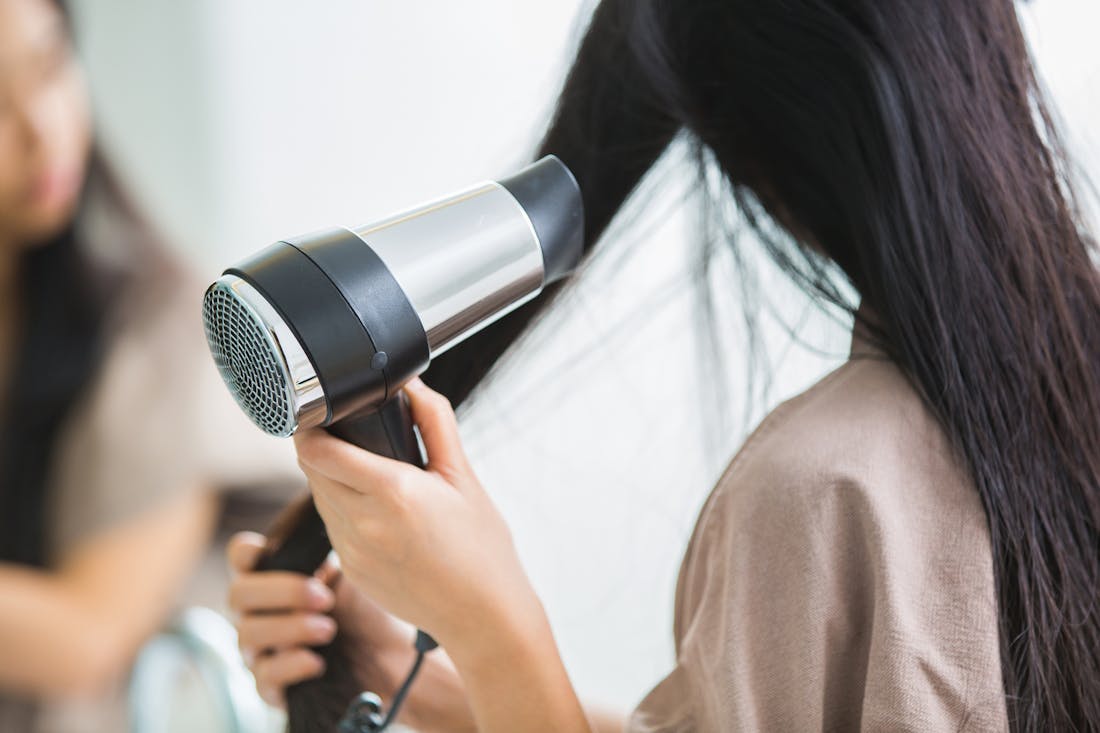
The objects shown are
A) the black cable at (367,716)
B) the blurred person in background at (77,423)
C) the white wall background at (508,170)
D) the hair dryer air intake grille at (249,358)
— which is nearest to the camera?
the hair dryer air intake grille at (249,358)

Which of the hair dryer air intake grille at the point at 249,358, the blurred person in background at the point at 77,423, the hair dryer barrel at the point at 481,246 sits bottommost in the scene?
the blurred person in background at the point at 77,423

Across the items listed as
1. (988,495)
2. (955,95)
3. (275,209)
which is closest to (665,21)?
(955,95)

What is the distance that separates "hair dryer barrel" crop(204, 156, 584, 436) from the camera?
0.43 metres

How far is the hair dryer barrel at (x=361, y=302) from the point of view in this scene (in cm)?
43

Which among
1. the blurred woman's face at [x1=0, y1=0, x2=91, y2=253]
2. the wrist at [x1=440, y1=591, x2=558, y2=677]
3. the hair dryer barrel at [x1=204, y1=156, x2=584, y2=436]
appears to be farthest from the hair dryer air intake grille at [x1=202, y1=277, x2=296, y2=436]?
the blurred woman's face at [x1=0, y1=0, x2=91, y2=253]

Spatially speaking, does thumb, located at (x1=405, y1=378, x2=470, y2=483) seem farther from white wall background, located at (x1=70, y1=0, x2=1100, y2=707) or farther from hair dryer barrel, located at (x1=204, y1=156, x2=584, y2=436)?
white wall background, located at (x1=70, y1=0, x2=1100, y2=707)

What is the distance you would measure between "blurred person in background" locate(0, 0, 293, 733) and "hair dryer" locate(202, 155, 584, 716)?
0.89 metres

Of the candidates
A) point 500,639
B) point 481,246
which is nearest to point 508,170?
point 481,246

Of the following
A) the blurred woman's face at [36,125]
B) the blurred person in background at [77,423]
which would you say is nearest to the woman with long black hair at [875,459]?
the blurred person in background at [77,423]

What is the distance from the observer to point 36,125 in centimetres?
130

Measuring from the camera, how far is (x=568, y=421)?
108 centimetres

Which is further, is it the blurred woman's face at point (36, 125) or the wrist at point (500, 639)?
the blurred woman's face at point (36, 125)

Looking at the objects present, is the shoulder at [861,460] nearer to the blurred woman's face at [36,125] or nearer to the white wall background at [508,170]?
the white wall background at [508,170]

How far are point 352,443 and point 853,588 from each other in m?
0.25
